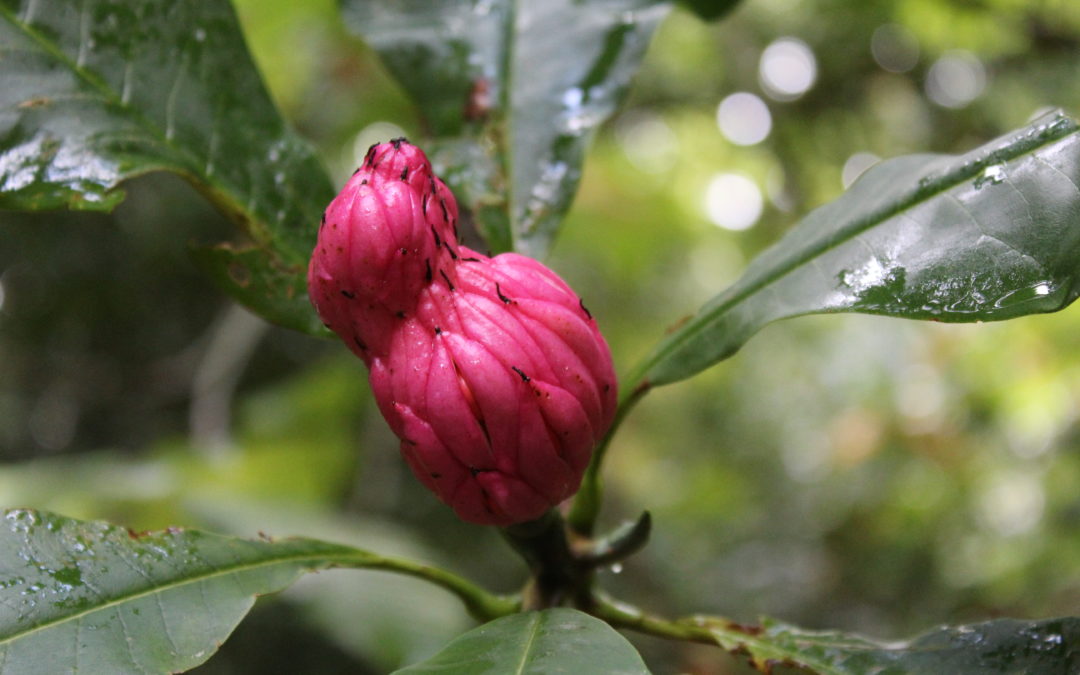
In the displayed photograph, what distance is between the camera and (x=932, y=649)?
0.81 metres

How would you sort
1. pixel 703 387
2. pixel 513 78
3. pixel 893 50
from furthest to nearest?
pixel 703 387
pixel 893 50
pixel 513 78

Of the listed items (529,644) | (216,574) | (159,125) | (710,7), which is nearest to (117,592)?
(216,574)

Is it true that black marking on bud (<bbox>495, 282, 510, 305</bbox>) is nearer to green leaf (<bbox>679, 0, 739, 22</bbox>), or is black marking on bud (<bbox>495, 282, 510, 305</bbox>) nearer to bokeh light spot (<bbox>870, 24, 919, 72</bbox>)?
green leaf (<bbox>679, 0, 739, 22</bbox>)

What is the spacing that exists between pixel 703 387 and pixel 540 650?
4.57 m

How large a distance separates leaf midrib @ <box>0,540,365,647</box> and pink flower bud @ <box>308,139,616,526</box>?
6.7 inches

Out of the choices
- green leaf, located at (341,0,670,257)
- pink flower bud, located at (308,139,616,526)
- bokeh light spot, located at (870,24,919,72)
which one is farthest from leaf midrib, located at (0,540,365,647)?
bokeh light spot, located at (870,24,919,72)

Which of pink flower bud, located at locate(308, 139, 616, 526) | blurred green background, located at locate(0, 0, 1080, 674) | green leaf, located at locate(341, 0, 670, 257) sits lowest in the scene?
blurred green background, located at locate(0, 0, 1080, 674)

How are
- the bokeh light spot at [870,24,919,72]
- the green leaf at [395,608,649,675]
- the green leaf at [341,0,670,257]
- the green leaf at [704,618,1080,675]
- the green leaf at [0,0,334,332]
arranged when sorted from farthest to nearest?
the bokeh light spot at [870,24,919,72], the green leaf at [341,0,670,257], the green leaf at [0,0,334,332], the green leaf at [704,618,1080,675], the green leaf at [395,608,649,675]

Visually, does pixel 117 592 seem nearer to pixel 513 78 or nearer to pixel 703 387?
pixel 513 78

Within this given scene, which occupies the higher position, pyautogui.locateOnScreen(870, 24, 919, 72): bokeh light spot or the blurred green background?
pyautogui.locateOnScreen(870, 24, 919, 72): bokeh light spot

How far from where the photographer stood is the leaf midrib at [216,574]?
705 mm

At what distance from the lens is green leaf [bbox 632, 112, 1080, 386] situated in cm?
70

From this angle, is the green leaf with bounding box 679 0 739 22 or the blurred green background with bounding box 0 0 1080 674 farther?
the blurred green background with bounding box 0 0 1080 674

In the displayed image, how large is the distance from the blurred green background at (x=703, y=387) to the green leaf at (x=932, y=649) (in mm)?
1113
